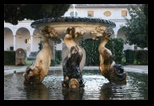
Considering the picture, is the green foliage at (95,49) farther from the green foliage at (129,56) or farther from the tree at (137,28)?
the tree at (137,28)

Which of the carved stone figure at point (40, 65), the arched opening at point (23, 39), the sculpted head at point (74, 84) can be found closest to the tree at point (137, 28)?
the carved stone figure at point (40, 65)

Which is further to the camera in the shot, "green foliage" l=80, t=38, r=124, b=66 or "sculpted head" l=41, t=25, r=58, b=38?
"green foliage" l=80, t=38, r=124, b=66

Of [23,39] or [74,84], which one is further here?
[23,39]

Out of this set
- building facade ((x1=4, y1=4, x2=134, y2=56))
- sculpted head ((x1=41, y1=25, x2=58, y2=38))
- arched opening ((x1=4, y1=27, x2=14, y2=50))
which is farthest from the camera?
arched opening ((x1=4, y1=27, x2=14, y2=50))

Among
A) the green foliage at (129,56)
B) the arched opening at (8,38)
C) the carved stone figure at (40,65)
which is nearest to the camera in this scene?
the carved stone figure at (40,65)

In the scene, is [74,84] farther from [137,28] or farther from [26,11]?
[137,28]

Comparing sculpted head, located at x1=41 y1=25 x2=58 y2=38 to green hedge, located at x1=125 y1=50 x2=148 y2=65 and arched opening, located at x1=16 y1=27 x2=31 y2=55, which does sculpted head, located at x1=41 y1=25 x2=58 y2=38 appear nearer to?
green hedge, located at x1=125 y1=50 x2=148 y2=65

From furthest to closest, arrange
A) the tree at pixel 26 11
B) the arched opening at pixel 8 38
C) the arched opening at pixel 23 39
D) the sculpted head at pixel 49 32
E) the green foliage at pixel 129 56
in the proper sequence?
the arched opening at pixel 8 38
the arched opening at pixel 23 39
the green foliage at pixel 129 56
the tree at pixel 26 11
the sculpted head at pixel 49 32

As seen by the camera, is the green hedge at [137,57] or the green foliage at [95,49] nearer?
the green foliage at [95,49]

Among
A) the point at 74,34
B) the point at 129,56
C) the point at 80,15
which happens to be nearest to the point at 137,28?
the point at 129,56

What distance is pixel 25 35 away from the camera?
45.9 meters

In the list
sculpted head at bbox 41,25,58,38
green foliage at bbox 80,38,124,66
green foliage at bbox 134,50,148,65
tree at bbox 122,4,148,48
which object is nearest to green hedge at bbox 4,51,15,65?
green foliage at bbox 80,38,124,66

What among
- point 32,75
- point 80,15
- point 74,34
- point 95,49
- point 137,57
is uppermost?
point 80,15

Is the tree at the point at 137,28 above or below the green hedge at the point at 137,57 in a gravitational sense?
above
